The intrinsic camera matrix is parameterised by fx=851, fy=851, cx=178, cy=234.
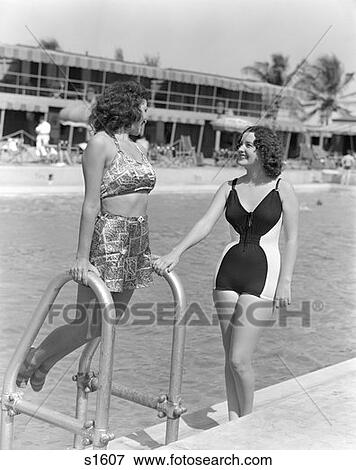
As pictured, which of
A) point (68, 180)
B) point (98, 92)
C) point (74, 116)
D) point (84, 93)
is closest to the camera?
point (68, 180)

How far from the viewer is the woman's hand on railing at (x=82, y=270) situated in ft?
9.10

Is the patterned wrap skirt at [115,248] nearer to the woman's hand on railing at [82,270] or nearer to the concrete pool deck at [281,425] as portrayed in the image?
the woman's hand on railing at [82,270]

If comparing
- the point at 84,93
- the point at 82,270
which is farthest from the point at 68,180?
the point at 82,270

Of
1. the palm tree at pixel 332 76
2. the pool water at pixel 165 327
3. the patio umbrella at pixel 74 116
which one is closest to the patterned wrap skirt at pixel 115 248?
the pool water at pixel 165 327

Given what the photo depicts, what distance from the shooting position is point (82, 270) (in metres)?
2.78

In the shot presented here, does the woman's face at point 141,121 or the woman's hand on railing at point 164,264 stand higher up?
the woman's face at point 141,121

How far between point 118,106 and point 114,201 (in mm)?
327

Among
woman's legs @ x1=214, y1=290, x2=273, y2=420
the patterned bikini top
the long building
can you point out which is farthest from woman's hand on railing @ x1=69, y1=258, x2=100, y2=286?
the long building

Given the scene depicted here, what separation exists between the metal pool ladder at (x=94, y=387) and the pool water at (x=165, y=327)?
452mm

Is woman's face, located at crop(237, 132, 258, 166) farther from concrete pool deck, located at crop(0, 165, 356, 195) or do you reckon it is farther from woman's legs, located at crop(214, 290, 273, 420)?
concrete pool deck, located at crop(0, 165, 356, 195)
